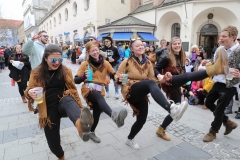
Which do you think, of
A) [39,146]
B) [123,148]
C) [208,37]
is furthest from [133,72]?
[208,37]

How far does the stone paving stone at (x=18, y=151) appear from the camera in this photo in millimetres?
2835

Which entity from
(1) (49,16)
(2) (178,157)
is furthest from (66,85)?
(1) (49,16)

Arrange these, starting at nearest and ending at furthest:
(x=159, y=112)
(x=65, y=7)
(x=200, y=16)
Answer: (x=159, y=112) → (x=200, y=16) → (x=65, y=7)

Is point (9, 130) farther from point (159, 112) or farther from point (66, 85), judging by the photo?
point (159, 112)

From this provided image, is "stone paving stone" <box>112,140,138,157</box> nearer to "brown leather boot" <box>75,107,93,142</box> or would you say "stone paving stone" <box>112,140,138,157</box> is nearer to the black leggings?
the black leggings

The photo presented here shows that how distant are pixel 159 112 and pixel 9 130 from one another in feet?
12.0

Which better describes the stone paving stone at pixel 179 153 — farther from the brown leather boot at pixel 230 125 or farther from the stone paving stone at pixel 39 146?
the stone paving stone at pixel 39 146

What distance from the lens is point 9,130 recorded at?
3818 mm

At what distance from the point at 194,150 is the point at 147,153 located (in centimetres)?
81

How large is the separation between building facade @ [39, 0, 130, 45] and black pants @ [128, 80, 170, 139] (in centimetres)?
1896

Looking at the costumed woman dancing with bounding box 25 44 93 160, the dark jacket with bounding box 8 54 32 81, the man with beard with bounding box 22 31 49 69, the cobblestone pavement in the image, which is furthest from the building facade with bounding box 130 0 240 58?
the costumed woman dancing with bounding box 25 44 93 160

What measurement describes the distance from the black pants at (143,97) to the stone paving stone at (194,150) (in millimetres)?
914

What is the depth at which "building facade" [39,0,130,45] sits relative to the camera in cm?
2203

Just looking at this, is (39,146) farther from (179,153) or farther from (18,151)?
(179,153)
